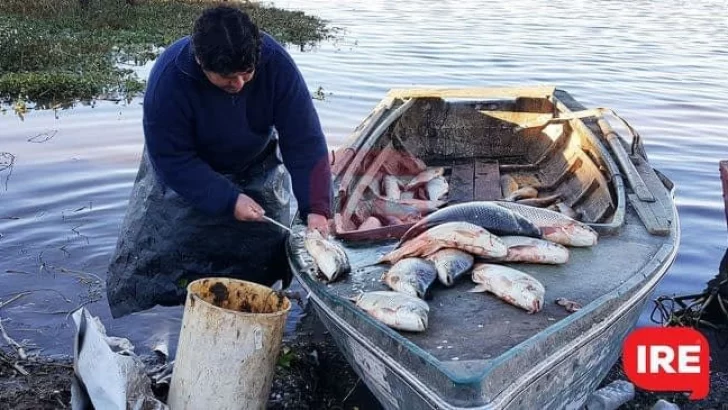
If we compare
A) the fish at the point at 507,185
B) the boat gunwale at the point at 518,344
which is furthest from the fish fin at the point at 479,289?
the fish at the point at 507,185

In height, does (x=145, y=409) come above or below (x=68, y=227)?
above

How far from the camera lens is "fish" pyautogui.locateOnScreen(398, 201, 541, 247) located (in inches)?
185

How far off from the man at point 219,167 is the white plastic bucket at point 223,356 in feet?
2.75

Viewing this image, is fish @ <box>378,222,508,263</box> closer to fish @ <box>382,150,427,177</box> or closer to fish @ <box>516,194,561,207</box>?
fish @ <box>516,194,561,207</box>

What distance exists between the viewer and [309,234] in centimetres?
479

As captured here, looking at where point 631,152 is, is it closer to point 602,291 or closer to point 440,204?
point 440,204

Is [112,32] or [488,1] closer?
[112,32]

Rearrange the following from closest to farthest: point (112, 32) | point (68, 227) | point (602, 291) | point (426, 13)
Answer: point (602, 291) → point (68, 227) → point (112, 32) → point (426, 13)

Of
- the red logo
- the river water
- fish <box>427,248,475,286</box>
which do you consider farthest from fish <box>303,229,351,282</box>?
the red logo

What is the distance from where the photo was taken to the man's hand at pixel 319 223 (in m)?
4.90

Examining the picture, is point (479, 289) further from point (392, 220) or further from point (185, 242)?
point (392, 220)

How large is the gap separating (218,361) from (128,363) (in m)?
0.45

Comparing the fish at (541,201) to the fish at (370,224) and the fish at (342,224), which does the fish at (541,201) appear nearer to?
the fish at (370,224)

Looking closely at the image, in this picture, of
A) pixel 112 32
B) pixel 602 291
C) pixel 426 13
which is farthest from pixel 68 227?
pixel 426 13
